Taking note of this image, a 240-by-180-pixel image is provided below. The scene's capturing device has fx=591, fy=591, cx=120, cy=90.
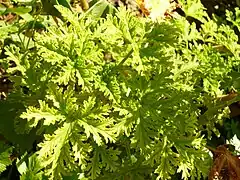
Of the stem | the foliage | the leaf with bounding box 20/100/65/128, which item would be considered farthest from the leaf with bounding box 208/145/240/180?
the stem

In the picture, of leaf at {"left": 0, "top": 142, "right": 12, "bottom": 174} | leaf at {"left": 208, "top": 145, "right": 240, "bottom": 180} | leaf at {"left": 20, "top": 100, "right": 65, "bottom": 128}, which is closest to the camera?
leaf at {"left": 20, "top": 100, "right": 65, "bottom": 128}

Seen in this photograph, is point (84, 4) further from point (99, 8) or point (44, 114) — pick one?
point (44, 114)

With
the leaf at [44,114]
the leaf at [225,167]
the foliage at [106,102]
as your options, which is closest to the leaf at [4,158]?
the foliage at [106,102]

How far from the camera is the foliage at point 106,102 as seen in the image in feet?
5.08

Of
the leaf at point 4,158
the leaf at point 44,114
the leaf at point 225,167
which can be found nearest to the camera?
the leaf at point 44,114

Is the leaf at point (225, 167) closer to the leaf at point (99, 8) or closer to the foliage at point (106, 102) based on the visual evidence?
the foliage at point (106, 102)

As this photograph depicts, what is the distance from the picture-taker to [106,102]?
5.57 ft

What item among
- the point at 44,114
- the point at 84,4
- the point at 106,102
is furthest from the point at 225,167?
the point at 84,4

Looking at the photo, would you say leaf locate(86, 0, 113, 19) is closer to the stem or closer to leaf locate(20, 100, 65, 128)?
the stem

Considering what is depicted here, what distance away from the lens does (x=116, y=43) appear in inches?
64.9

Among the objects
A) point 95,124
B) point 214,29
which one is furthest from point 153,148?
point 214,29

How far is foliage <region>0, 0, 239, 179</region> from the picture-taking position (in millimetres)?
1550

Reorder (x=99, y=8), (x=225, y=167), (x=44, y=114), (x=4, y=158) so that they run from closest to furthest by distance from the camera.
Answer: (x=44, y=114), (x=4, y=158), (x=225, y=167), (x=99, y=8)

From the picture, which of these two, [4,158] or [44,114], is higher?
[44,114]
